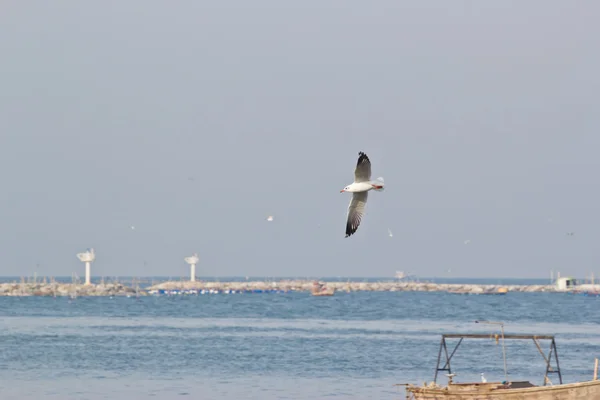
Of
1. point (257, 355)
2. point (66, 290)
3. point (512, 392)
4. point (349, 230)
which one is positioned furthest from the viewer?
point (66, 290)

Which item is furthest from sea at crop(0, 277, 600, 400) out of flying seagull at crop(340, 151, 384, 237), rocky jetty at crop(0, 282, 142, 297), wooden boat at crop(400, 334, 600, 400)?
rocky jetty at crop(0, 282, 142, 297)

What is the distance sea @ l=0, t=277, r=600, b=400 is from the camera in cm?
4606

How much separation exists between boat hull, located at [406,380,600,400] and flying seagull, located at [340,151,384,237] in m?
10.5

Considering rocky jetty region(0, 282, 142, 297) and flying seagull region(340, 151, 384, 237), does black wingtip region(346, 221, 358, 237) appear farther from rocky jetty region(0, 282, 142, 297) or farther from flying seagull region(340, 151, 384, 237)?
rocky jetty region(0, 282, 142, 297)

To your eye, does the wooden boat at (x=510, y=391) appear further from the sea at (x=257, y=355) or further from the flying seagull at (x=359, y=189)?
the flying seagull at (x=359, y=189)

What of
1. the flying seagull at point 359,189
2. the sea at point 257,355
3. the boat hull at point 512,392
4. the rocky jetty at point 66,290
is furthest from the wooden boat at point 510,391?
the rocky jetty at point 66,290

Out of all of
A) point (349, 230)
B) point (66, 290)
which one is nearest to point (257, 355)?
point (349, 230)

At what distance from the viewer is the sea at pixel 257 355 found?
46062 mm

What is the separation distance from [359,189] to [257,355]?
129 feet

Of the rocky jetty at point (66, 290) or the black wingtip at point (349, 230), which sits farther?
the rocky jetty at point (66, 290)

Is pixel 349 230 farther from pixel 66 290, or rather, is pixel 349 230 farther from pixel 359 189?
pixel 66 290

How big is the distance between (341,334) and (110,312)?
4464 cm

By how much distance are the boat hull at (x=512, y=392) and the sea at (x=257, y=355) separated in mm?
3418

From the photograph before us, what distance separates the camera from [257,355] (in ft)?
199
